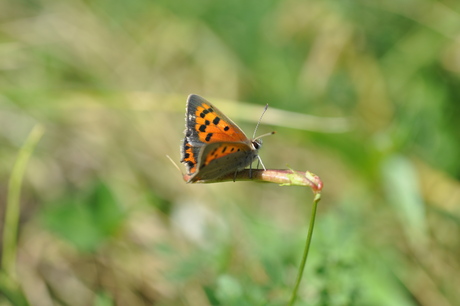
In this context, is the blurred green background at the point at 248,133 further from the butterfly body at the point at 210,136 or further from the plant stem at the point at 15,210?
the butterfly body at the point at 210,136

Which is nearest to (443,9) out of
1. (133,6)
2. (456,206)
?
(456,206)

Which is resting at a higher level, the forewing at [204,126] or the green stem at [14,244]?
the forewing at [204,126]

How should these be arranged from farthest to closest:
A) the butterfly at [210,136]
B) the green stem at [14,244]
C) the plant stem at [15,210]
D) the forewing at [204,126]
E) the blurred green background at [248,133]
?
1. the blurred green background at [248,133]
2. the plant stem at [15,210]
3. the green stem at [14,244]
4. the forewing at [204,126]
5. the butterfly at [210,136]

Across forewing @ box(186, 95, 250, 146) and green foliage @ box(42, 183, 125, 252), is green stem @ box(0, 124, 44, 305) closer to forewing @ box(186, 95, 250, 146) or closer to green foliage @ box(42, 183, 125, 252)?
green foliage @ box(42, 183, 125, 252)

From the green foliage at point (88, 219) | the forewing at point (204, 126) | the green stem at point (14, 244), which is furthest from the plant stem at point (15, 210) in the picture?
the forewing at point (204, 126)

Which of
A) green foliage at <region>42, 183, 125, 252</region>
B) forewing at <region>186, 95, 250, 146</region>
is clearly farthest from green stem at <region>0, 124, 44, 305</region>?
forewing at <region>186, 95, 250, 146</region>

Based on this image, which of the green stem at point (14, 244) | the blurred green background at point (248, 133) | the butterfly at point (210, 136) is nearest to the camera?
the butterfly at point (210, 136)

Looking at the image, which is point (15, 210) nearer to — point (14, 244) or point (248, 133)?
point (14, 244)

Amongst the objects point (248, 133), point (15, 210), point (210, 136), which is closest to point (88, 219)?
point (15, 210)
